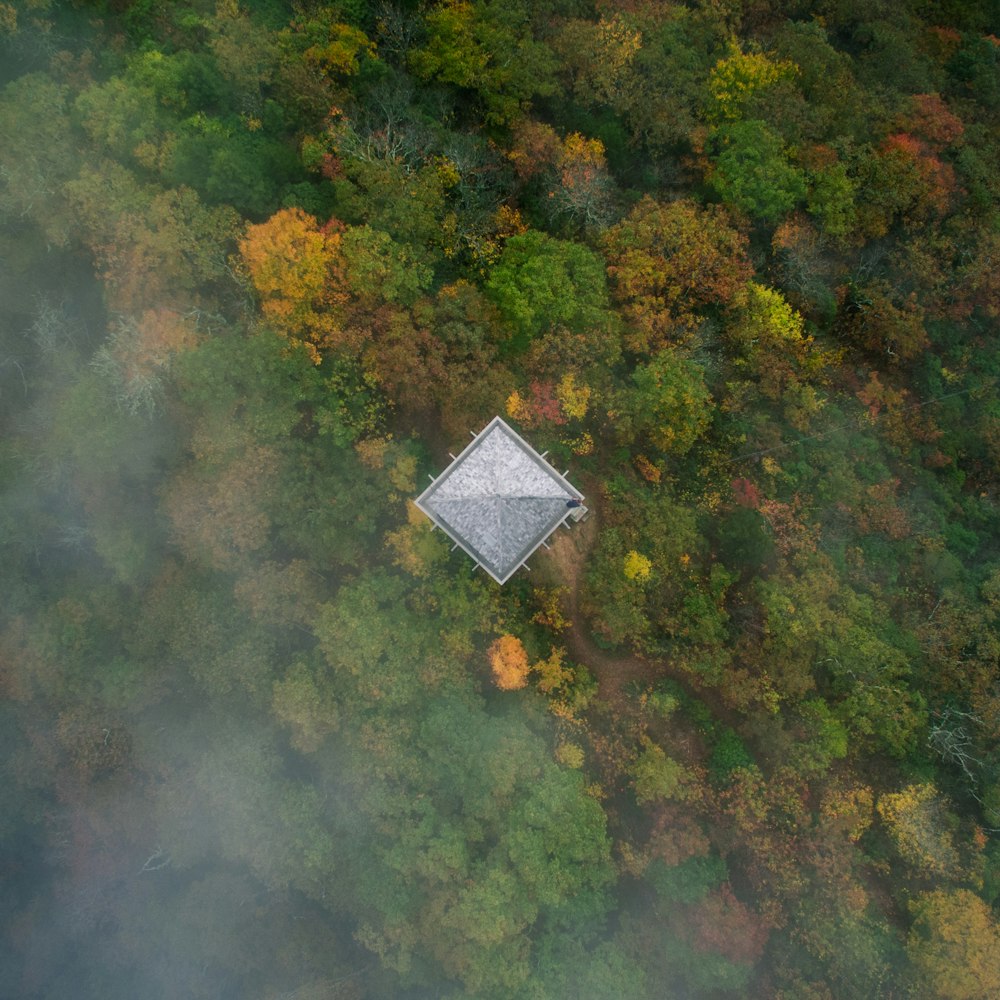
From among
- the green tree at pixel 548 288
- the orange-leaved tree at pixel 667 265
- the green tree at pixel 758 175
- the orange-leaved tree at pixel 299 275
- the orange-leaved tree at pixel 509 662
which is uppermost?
the green tree at pixel 758 175

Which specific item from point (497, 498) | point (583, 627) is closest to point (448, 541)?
point (497, 498)

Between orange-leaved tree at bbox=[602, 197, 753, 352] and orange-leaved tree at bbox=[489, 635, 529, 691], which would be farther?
orange-leaved tree at bbox=[602, 197, 753, 352]

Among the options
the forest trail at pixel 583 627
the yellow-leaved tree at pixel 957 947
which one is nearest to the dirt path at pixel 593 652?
the forest trail at pixel 583 627

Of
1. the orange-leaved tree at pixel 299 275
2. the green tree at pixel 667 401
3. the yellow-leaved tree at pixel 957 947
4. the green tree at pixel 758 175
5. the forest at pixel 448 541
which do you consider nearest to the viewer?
the yellow-leaved tree at pixel 957 947

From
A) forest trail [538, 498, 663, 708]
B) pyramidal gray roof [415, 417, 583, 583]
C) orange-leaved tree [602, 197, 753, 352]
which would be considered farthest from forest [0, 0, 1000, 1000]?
pyramidal gray roof [415, 417, 583, 583]

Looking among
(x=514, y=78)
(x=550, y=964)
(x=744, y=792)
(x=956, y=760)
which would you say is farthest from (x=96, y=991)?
(x=514, y=78)

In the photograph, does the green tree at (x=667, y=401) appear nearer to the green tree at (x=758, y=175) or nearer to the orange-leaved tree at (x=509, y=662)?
the green tree at (x=758, y=175)

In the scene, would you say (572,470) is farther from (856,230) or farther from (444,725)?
(856,230)

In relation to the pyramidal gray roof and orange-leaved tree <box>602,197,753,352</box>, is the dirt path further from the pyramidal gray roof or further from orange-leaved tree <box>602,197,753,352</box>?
orange-leaved tree <box>602,197,753,352</box>
